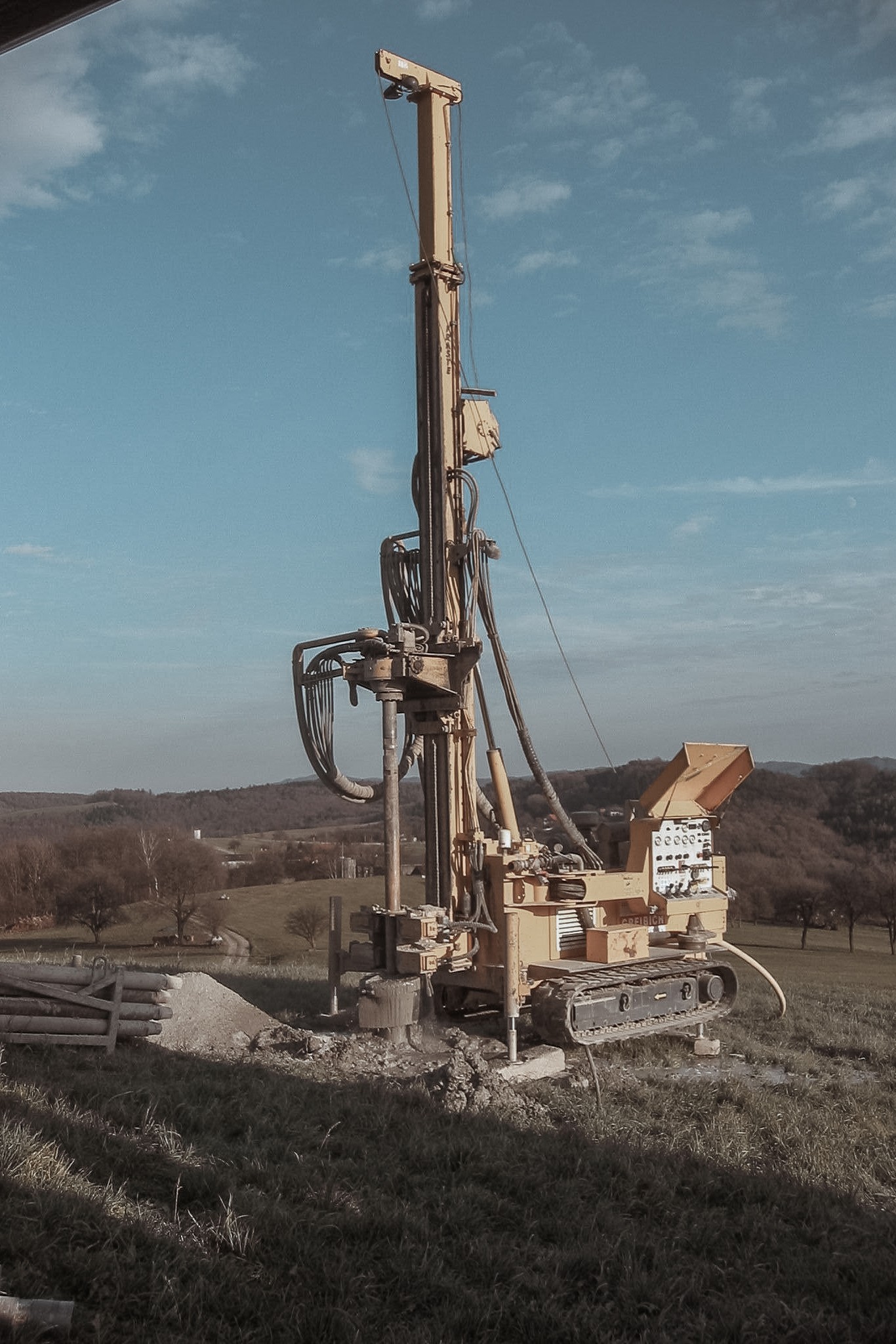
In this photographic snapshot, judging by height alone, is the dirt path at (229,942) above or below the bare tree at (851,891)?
below

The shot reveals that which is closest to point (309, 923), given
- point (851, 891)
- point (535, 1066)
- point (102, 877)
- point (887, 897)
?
point (102, 877)

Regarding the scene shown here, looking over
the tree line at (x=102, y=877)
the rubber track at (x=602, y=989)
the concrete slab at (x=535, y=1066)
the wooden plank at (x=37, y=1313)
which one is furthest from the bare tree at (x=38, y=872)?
the wooden plank at (x=37, y=1313)

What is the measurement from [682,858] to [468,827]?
9.09 ft

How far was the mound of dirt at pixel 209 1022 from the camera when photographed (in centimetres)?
1073

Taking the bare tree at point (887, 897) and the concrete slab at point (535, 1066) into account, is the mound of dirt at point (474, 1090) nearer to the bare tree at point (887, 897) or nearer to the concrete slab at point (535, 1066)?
the concrete slab at point (535, 1066)

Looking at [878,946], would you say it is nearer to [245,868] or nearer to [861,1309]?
[245,868]

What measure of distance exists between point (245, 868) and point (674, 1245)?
95.6 ft

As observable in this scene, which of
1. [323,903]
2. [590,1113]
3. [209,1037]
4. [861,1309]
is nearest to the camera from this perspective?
[861,1309]

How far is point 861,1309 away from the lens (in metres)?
5.17

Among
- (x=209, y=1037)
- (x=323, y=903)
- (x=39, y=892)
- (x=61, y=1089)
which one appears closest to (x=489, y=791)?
(x=209, y=1037)

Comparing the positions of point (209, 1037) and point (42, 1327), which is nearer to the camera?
point (42, 1327)

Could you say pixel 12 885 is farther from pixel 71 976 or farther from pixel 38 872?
pixel 71 976

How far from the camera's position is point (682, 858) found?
42.5 ft

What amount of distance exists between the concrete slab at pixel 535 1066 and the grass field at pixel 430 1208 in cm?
55
